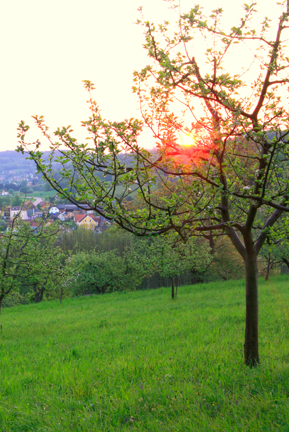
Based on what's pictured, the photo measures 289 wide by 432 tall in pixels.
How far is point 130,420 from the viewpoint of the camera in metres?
5.09

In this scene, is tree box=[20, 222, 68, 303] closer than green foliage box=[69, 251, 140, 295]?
Yes

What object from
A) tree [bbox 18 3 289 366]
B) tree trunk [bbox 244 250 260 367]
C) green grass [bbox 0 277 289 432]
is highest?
tree [bbox 18 3 289 366]

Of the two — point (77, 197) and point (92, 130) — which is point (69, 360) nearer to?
point (77, 197)

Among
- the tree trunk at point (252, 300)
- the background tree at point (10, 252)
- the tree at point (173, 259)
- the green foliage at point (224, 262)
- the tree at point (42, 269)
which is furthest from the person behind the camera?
the green foliage at point (224, 262)

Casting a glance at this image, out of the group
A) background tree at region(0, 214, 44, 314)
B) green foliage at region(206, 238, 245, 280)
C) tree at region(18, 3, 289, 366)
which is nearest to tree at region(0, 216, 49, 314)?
background tree at region(0, 214, 44, 314)

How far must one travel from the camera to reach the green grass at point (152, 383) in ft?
16.4

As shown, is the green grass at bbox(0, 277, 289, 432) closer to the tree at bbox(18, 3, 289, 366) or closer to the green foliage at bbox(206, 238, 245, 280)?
the tree at bbox(18, 3, 289, 366)

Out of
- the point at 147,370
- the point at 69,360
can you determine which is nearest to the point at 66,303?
the point at 69,360

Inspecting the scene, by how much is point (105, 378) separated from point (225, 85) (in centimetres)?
620

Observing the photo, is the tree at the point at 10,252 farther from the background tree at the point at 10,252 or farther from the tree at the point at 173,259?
the tree at the point at 173,259

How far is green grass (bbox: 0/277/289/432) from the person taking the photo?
500 cm

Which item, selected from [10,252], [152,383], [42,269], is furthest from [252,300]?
[10,252]

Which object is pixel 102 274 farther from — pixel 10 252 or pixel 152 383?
pixel 152 383

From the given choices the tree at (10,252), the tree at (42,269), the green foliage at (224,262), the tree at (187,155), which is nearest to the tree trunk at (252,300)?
the tree at (187,155)
